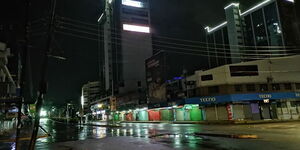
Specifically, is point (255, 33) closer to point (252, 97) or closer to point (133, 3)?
point (252, 97)

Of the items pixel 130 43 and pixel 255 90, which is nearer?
pixel 255 90

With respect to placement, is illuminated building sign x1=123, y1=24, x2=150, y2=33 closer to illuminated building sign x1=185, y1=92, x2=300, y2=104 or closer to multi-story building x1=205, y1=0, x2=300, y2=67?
multi-story building x1=205, y1=0, x2=300, y2=67

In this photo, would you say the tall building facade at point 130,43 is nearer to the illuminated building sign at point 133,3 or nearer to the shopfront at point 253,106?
the illuminated building sign at point 133,3

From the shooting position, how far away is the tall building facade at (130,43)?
103500 millimetres

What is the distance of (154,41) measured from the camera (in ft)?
382

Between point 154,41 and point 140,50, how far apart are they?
11032 mm

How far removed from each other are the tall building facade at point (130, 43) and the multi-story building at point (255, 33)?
3077cm

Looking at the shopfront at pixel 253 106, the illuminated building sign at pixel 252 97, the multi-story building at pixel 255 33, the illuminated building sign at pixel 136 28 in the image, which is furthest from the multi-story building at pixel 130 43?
the illuminated building sign at pixel 252 97

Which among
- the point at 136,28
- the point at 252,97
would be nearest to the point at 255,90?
the point at 252,97

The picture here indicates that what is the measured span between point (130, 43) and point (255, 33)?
53.0 meters

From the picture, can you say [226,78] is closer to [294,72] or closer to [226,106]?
[226,106]

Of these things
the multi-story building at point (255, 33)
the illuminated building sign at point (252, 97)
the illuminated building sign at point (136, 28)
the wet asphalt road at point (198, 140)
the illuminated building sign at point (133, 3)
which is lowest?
the wet asphalt road at point (198, 140)

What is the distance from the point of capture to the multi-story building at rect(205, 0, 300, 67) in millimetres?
66881

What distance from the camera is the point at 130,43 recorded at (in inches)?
4154
